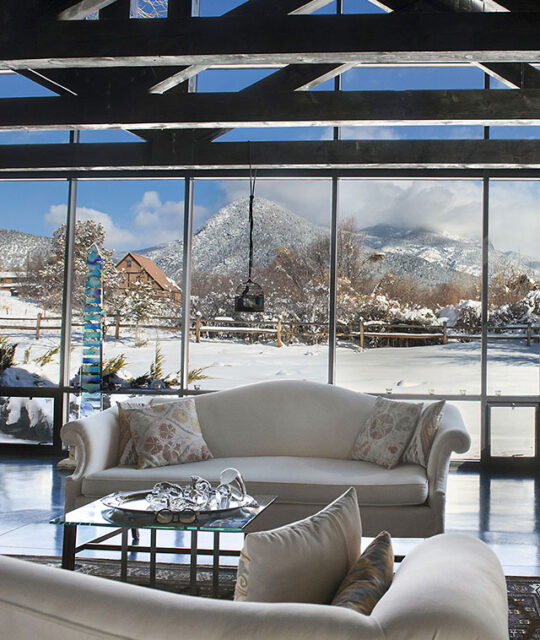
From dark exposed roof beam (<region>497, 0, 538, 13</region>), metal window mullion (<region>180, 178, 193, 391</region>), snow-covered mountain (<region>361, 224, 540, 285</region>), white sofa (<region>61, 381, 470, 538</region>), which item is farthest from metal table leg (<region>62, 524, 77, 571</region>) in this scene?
snow-covered mountain (<region>361, 224, 540, 285</region>)

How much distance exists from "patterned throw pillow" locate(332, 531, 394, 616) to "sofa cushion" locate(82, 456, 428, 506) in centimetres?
238

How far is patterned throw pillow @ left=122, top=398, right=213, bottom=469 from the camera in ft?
14.4

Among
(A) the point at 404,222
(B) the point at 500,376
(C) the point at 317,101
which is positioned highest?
(C) the point at 317,101

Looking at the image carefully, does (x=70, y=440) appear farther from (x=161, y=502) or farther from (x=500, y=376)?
(x=500, y=376)

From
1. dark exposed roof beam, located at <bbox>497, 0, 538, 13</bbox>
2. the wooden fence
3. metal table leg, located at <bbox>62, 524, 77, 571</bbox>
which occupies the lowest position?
metal table leg, located at <bbox>62, 524, 77, 571</bbox>

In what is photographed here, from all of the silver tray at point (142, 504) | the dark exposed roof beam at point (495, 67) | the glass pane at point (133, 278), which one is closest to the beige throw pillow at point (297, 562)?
the silver tray at point (142, 504)

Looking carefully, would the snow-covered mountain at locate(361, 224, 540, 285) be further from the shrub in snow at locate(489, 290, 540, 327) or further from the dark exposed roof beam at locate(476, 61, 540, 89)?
the dark exposed roof beam at locate(476, 61, 540, 89)

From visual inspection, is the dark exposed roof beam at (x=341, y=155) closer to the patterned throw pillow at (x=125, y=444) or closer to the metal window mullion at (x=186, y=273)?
the metal window mullion at (x=186, y=273)

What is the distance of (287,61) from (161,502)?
2.15 m

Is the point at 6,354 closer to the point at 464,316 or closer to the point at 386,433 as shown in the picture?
the point at 386,433

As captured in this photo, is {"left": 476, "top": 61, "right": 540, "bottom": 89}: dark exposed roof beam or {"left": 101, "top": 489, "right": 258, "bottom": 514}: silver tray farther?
{"left": 476, "top": 61, "right": 540, "bottom": 89}: dark exposed roof beam

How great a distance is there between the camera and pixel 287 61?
3455 mm

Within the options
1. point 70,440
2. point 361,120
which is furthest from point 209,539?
point 361,120

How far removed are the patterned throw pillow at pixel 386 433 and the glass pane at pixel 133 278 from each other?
111 inches
